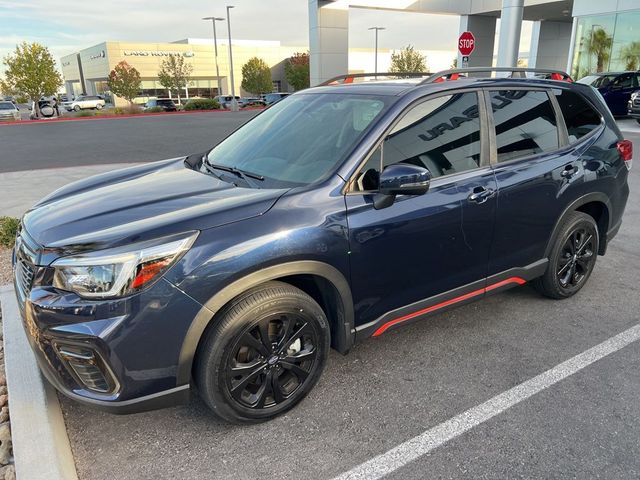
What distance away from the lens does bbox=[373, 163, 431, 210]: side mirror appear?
8.68 ft

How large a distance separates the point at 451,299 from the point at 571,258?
4.67 ft

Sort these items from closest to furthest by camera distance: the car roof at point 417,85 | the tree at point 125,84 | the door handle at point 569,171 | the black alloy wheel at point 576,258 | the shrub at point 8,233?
the car roof at point 417,85 < the door handle at point 569,171 < the black alloy wheel at point 576,258 < the shrub at point 8,233 < the tree at point 125,84

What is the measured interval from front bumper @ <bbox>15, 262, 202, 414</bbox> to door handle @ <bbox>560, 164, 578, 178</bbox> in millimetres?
2850

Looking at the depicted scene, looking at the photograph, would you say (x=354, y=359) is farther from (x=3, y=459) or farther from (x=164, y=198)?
(x=3, y=459)

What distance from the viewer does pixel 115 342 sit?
86.2 inches

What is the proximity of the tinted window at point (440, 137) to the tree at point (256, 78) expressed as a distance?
6824 cm

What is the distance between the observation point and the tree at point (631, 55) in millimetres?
19500

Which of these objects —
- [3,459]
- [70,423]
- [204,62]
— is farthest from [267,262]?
[204,62]

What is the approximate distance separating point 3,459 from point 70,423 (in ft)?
1.14

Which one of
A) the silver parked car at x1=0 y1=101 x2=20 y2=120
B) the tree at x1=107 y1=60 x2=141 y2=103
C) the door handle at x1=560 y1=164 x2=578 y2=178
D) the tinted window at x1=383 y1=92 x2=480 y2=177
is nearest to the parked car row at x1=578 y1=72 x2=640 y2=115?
the door handle at x1=560 y1=164 x2=578 y2=178

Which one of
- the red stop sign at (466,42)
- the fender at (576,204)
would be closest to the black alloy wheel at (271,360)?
the fender at (576,204)

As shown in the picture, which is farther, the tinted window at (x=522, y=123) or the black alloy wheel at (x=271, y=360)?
the tinted window at (x=522, y=123)

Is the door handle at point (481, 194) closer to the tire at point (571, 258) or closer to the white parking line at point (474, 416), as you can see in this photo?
the tire at point (571, 258)

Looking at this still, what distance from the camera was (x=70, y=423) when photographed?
2.74 metres
